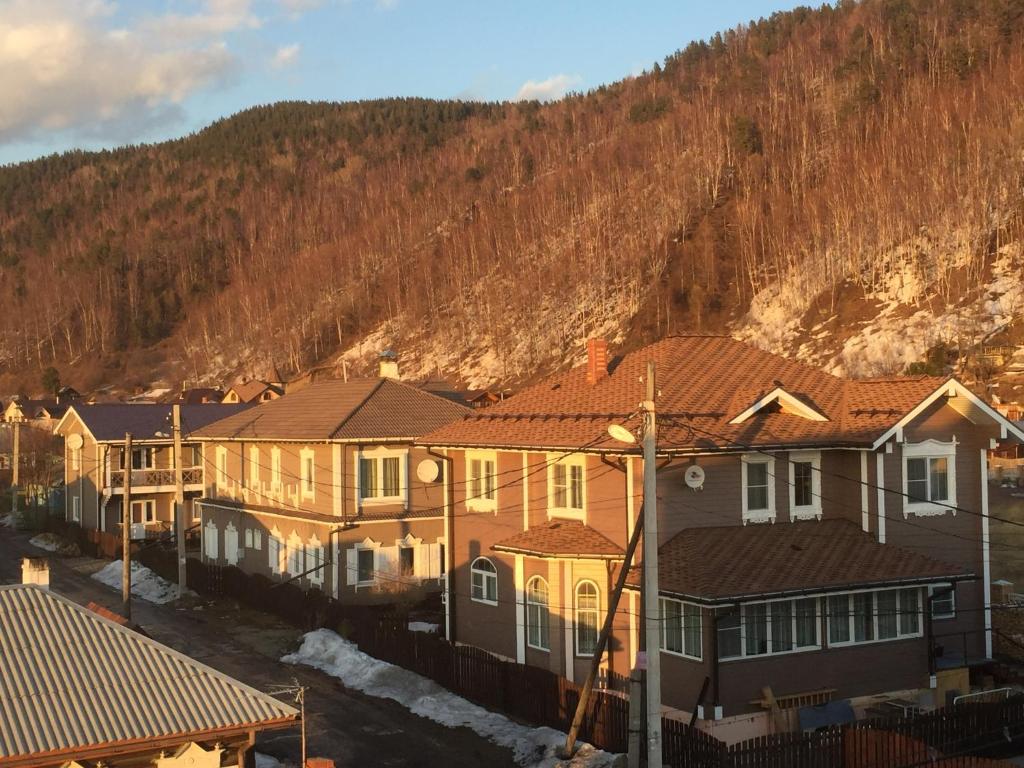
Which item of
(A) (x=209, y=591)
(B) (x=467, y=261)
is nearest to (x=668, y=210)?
(B) (x=467, y=261)

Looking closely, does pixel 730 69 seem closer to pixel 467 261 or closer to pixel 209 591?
pixel 467 261

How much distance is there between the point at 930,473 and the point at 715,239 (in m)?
110

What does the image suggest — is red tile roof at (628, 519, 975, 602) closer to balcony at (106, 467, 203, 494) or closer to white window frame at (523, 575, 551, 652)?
white window frame at (523, 575, 551, 652)

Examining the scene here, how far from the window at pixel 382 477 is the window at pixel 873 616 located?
17282 millimetres

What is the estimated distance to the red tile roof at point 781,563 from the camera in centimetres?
2253

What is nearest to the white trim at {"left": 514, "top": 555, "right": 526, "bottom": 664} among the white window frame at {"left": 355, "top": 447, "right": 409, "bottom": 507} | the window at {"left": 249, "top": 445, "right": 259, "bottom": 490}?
the white window frame at {"left": 355, "top": 447, "right": 409, "bottom": 507}

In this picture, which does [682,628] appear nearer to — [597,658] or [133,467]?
[597,658]

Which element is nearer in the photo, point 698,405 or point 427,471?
point 698,405

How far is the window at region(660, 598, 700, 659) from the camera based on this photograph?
74.7 feet

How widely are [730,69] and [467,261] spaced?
6657cm

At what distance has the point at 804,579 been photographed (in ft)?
75.8

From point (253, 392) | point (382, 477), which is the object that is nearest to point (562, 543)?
point (382, 477)

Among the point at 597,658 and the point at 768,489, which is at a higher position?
the point at 768,489

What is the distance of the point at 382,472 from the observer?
123ft
